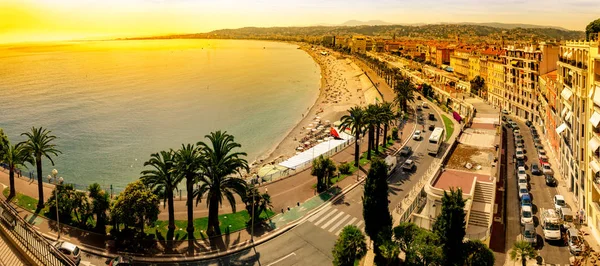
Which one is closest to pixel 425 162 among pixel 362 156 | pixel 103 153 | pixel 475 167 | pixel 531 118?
pixel 362 156

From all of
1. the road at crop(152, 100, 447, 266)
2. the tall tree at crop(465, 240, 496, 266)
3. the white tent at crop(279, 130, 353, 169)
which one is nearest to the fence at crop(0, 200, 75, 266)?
the road at crop(152, 100, 447, 266)

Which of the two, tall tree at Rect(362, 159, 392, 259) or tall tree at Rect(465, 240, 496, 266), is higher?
tall tree at Rect(362, 159, 392, 259)

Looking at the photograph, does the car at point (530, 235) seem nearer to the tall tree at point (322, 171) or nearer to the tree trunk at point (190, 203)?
the tall tree at point (322, 171)

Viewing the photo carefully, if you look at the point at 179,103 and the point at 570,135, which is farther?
the point at 179,103

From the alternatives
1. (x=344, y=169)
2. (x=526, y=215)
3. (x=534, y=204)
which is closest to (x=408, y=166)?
(x=344, y=169)

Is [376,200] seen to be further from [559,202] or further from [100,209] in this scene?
[100,209]

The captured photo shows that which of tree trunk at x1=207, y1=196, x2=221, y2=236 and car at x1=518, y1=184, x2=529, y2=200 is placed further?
car at x1=518, y1=184, x2=529, y2=200

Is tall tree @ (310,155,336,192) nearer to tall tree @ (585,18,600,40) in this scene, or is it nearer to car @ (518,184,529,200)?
car @ (518,184,529,200)

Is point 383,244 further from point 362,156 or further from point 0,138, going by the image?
point 0,138
